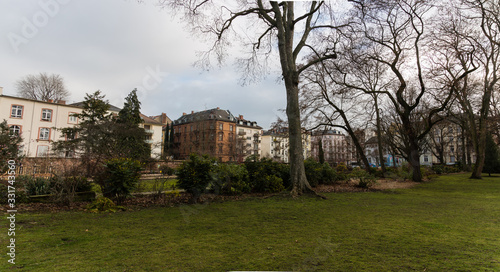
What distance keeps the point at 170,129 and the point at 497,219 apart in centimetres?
6019

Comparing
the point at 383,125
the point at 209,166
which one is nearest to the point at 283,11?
the point at 209,166

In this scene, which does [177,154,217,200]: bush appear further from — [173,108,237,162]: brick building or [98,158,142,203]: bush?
[173,108,237,162]: brick building

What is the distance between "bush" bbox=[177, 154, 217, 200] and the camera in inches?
330

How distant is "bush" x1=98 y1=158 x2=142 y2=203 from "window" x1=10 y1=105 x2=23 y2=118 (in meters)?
41.9

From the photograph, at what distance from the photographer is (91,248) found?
3.73 m

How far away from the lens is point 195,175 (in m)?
8.41

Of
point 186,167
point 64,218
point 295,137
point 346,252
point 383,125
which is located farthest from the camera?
point 383,125

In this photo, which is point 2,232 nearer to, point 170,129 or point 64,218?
point 64,218

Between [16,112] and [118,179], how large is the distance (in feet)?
140

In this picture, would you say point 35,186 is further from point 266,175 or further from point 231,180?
point 266,175

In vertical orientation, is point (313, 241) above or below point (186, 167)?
below

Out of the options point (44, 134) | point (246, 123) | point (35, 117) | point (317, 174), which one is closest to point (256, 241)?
point (317, 174)

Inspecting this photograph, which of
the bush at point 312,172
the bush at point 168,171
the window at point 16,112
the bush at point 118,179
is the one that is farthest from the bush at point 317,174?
the window at point 16,112

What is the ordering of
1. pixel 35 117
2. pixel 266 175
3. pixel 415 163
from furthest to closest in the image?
pixel 35 117, pixel 415 163, pixel 266 175
